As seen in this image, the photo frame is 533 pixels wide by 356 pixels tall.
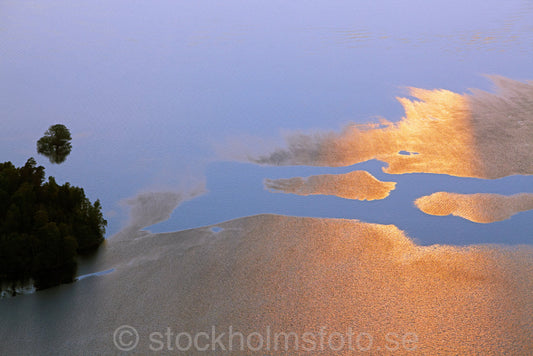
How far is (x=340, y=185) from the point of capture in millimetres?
5199

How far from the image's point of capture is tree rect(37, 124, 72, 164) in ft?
19.1

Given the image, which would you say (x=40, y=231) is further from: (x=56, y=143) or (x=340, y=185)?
(x=340, y=185)

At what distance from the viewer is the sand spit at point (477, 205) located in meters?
4.70

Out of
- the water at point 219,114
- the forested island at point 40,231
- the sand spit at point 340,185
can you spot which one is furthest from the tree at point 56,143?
the sand spit at point 340,185

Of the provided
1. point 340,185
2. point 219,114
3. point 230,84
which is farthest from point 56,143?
point 340,185

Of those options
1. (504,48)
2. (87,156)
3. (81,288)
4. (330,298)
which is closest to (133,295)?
(81,288)

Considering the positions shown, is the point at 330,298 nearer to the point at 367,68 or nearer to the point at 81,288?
the point at 81,288

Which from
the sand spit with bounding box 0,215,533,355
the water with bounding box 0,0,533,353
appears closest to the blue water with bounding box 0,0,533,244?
the water with bounding box 0,0,533,353

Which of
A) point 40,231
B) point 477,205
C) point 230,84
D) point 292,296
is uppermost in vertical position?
point 230,84

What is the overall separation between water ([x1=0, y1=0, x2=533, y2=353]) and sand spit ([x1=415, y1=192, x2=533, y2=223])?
3.7 inches

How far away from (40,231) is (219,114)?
11.6ft

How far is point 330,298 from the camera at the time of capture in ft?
11.8

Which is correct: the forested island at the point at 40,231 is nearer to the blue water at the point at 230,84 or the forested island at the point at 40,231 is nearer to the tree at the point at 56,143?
the blue water at the point at 230,84

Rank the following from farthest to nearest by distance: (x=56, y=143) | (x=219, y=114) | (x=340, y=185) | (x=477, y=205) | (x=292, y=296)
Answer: (x=219, y=114) → (x=56, y=143) → (x=340, y=185) → (x=477, y=205) → (x=292, y=296)
